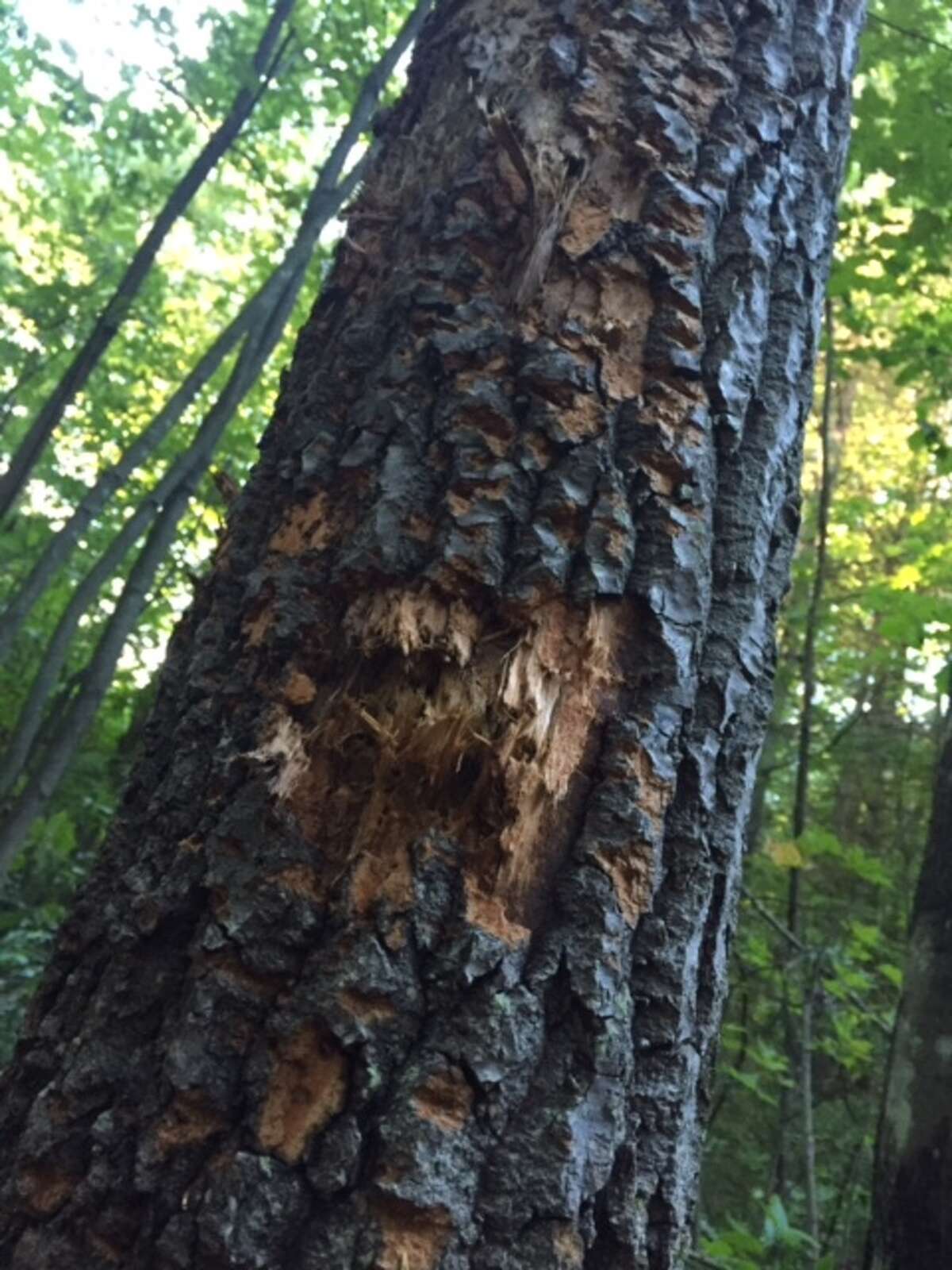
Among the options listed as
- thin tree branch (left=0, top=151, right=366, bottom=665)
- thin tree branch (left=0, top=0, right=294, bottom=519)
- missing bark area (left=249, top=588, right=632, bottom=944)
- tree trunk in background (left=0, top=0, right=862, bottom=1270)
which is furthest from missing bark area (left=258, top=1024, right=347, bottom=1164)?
thin tree branch (left=0, top=0, right=294, bottom=519)

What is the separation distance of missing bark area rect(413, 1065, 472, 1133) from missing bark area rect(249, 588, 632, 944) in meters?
0.14

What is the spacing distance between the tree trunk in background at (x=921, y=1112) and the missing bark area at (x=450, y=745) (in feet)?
6.14

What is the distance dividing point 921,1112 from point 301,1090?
206 cm

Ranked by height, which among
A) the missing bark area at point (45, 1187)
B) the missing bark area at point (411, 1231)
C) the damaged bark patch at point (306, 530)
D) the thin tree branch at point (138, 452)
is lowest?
the missing bark area at point (45, 1187)

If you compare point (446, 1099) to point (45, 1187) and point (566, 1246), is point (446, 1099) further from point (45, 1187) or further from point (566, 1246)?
point (45, 1187)

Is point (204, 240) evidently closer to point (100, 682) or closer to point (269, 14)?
point (269, 14)

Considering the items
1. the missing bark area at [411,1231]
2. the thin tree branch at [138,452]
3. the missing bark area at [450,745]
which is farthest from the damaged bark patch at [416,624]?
the thin tree branch at [138,452]

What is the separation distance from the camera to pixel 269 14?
22.9 ft

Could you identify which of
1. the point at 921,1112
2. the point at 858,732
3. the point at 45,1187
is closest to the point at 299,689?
the point at 45,1187

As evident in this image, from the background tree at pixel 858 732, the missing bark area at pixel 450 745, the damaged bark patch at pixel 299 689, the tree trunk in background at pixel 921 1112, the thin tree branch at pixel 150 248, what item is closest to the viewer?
the missing bark area at pixel 450 745

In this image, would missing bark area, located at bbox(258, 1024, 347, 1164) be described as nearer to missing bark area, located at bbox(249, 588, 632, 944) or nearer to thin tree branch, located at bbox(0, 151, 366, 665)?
missing bark area, located at bbox(249, 588, 632, 944)

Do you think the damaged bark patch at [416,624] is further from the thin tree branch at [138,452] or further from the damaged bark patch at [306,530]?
the thin tree branch at [138,452]

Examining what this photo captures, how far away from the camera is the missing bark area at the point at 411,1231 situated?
3.06ft

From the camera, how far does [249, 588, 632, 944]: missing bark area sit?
1109mm
